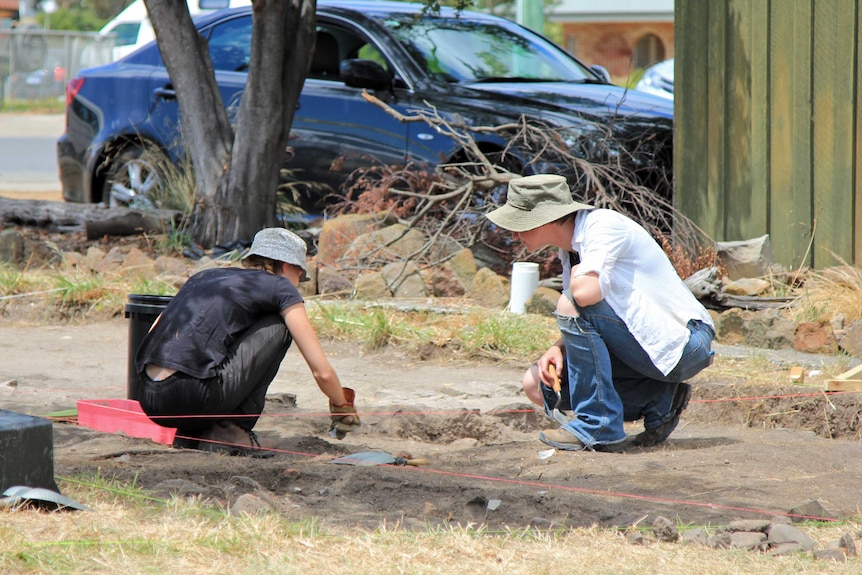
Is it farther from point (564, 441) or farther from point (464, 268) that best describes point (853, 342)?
point (464, 268)

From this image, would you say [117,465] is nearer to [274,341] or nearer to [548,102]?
[274,341]

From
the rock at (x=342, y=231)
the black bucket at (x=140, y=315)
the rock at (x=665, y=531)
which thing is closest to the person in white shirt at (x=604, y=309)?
the rock at (x=665, y=531)

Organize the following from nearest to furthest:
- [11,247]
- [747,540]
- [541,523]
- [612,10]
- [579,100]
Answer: [747,540] → [541,523] → [579,100] → [11,247] → [612,10]

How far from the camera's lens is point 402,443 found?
497 centimetres

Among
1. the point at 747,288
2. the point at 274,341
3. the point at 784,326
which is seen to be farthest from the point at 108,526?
the point at 747,288

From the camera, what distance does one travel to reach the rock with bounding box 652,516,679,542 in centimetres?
317

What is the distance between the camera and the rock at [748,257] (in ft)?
23.6

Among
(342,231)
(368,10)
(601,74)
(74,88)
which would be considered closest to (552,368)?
(342,231)

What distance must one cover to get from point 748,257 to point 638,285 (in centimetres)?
321

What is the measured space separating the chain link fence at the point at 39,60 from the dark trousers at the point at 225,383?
31930mm

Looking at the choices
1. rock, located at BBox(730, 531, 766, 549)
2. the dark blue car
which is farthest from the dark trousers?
the dark blue car

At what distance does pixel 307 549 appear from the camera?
300cm

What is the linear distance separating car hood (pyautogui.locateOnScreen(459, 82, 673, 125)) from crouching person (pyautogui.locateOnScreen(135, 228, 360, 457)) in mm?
4111

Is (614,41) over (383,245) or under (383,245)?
over
